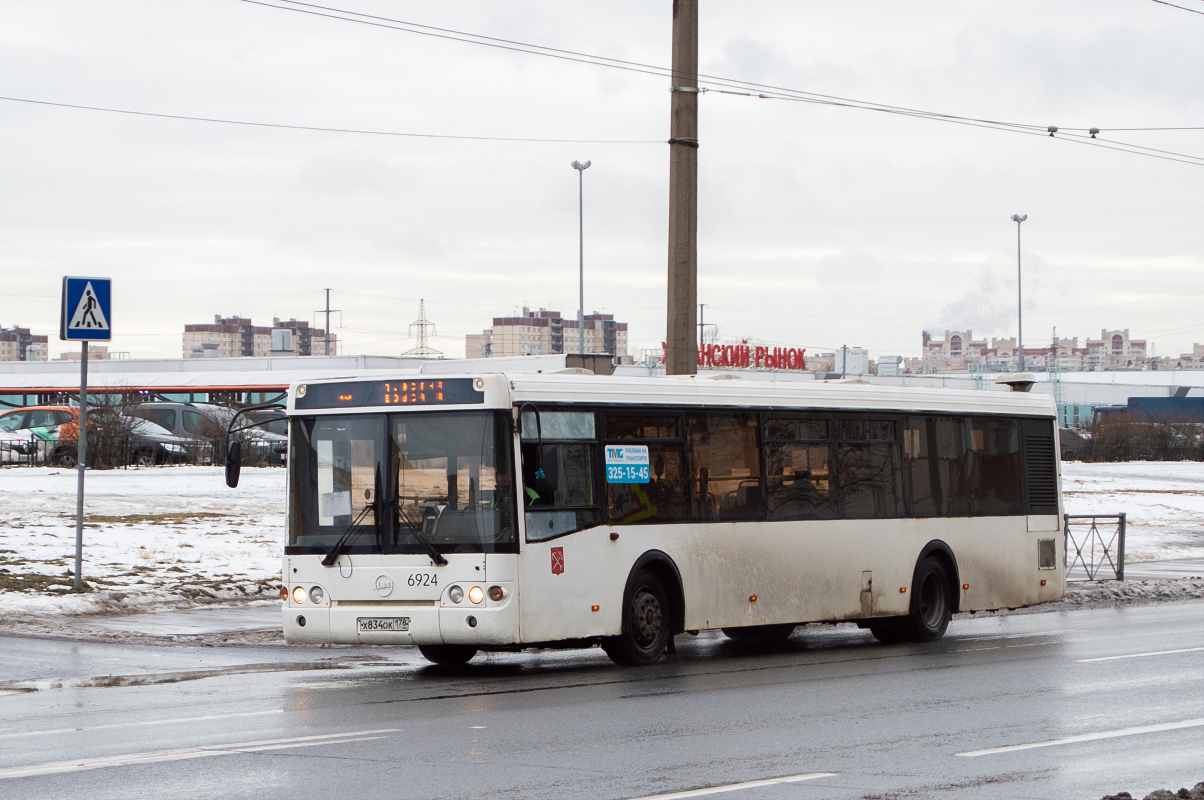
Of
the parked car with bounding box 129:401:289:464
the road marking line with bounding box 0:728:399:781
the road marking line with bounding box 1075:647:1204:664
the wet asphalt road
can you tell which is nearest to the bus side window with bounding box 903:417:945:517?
the wet asphalt road

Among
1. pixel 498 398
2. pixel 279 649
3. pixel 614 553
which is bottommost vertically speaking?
pixel 279 649

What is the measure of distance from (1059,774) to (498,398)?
598cm

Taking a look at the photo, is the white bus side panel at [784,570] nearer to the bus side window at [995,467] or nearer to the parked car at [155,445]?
the bus side window at [995,467]

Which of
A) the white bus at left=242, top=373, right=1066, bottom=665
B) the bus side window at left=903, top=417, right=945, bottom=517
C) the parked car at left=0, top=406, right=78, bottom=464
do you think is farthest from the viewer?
the parked car at left=0, top=406, right=78, bottom=464

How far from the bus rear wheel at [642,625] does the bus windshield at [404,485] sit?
151cm

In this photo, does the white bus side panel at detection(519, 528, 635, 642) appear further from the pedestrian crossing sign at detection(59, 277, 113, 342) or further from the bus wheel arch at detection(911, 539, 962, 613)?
the pedestrian crossing sign at detection(59, 277, 113, 342)

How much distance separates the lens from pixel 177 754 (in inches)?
331

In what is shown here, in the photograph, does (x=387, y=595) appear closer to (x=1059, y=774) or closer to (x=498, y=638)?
(x=498, y=638)

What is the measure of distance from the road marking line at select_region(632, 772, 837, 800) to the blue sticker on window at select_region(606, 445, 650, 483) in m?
5.73

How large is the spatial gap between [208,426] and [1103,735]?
33.8 metres

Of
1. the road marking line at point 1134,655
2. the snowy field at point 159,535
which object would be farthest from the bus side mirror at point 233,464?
the road marking line at point 1134,655

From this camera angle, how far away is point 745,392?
1490 centimetres

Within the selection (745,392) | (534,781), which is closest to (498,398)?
(745,392)

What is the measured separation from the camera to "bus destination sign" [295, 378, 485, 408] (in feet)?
41.8
